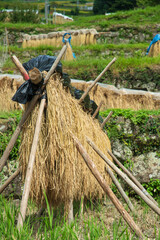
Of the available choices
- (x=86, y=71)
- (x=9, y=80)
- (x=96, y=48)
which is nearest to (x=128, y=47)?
(x=96, y=48)

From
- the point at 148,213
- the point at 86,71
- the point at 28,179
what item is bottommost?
the point at 148,213

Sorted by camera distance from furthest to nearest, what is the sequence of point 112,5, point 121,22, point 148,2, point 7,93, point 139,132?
1. point 112,5
2. point 148,2
3. point 121,22
4. point 7,93
5. point 139,132

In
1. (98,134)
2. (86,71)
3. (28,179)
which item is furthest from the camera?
(86,71)

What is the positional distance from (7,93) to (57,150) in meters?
4.85

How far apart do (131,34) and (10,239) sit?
16.6 meters

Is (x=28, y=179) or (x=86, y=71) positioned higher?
(x=28, y=179)

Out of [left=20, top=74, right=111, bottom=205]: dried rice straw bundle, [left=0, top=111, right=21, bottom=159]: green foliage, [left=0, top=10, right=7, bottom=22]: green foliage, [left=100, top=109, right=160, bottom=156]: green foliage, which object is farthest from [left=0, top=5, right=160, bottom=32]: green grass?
[left=20, top=74, right=111, bottom=205]: dried rice straw bundle

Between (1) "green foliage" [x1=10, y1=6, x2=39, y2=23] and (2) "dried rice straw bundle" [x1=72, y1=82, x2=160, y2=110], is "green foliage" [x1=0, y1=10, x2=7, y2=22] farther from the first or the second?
(2) "dried rice straw bundle" [x1=72, y1=82, x2=160, y2=110]

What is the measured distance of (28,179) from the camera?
2896 mm

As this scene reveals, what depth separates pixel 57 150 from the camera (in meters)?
3.43

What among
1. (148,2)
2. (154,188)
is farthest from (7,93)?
(148,2)

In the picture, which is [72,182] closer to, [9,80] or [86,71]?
[9,80]

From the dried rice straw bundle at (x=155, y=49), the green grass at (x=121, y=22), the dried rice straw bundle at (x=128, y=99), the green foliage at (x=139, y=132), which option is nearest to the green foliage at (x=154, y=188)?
the green foliage at (x=139, y=132)

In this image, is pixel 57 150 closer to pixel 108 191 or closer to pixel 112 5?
pixel 108 191
